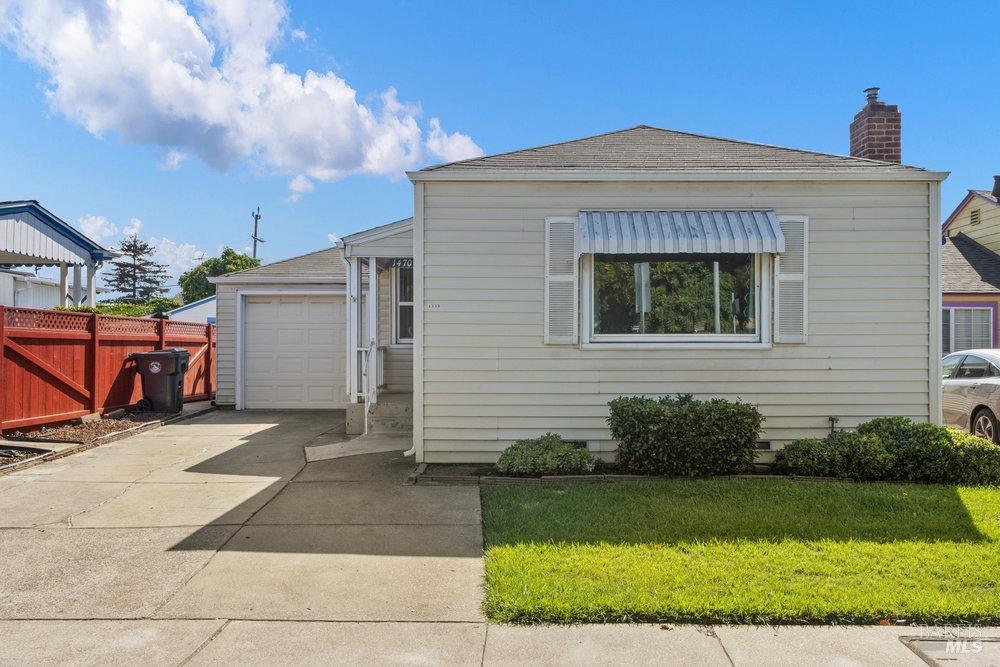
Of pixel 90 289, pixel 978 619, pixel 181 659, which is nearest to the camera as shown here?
pixel 181 659

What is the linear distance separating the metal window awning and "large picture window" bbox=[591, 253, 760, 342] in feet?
0.97

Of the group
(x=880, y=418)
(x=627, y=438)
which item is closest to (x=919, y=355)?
(x=880, y=418)

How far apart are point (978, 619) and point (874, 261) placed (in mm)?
4778

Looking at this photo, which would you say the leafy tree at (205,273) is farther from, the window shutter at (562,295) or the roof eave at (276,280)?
the window shutter at (562,295)

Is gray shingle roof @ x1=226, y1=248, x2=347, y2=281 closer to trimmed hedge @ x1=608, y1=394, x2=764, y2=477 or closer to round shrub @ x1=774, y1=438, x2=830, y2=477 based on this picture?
trimmed hedge @ x1=608, y1=394, x2=764, y2=477

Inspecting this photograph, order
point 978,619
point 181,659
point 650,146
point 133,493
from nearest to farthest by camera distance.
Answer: point 181,659, point 978,619, point 133,493, point 650,146

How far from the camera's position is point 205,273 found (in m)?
37.8

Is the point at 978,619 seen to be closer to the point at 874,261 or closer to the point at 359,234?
the point at 874,261

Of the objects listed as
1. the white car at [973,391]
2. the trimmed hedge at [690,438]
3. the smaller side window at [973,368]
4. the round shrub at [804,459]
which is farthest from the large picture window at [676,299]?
the smaller side window at [973,368]

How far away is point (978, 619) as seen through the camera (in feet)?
11.3

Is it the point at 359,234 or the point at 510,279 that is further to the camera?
the point at 359,234

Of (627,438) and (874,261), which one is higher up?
(874,261)

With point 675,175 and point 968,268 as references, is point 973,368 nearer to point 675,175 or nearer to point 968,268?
point 675,175

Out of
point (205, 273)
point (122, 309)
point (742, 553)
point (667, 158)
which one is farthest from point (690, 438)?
point (205, 273)
